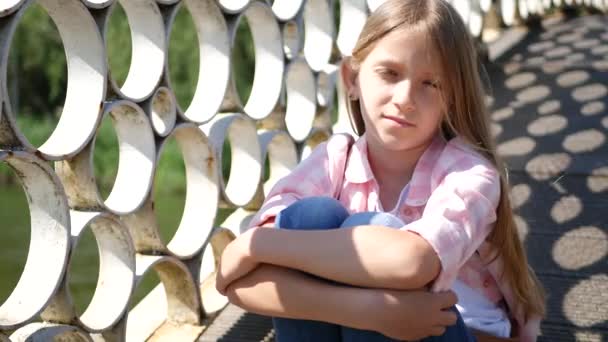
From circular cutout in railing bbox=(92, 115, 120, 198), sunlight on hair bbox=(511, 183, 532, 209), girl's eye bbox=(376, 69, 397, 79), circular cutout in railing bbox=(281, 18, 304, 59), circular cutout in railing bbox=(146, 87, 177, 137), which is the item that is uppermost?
girl's eye bbox=(376, 69, 397, 79)

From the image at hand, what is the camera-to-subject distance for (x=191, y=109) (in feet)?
6.75

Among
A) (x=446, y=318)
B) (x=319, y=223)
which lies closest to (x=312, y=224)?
(x=319, y=223)

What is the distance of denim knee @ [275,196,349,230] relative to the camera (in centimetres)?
144

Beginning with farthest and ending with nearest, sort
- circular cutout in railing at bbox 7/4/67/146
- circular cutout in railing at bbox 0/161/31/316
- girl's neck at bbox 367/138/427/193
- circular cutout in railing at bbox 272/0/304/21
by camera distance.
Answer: circular cutout in railing at bbox 7/4/67/146, circular cutout in railing at bbox 0/161/31/316, circular cutout in railing at bbox 272/0/304/21, girl's neck at bbox 367/138/427/193

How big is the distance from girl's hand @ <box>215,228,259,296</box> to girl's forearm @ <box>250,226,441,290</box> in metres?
0.05

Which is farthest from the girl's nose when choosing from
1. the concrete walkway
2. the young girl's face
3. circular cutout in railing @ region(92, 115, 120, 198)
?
circular cutout in railing @ region(92, 115, 120, 198)

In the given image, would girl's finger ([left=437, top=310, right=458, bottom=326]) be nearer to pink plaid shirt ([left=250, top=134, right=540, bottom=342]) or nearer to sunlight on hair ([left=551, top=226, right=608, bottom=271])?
pink plaid shirt ([left=250, top=134, right=540, bottom=342])

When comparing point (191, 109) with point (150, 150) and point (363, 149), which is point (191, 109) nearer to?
point (150, 150)

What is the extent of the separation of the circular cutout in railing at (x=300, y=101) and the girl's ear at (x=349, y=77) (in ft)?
2.62

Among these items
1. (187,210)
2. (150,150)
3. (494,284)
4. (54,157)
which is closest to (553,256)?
Result: (494,284)

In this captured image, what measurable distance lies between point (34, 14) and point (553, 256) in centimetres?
1250

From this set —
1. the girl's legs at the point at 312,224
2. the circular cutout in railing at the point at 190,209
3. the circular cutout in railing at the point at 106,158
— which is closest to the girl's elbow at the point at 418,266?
the girl's legs at the point at 312,224

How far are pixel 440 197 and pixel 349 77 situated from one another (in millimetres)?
312

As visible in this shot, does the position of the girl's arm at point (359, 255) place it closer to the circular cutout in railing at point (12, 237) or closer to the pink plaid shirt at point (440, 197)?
the pink plaid shirt at point (440, 197)
